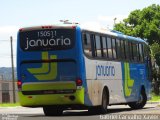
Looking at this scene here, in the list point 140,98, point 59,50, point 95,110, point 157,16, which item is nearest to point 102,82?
point 95,110

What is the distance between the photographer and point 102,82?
2506 centimetres

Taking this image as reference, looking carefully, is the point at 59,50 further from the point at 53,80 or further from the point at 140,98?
the point at 140,98

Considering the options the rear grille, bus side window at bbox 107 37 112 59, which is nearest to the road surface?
the rear grille

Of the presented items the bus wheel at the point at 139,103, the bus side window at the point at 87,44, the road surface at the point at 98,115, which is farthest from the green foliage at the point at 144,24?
the bus side window at the point at 87,44

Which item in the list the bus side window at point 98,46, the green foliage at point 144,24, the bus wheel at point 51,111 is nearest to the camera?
the bus side window at point 98,46

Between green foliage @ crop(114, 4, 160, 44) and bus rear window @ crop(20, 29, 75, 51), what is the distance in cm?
5562

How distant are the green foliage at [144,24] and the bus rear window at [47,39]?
182 feet

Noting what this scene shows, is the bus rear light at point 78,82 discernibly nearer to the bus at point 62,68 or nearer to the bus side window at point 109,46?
the bus at point 62,68

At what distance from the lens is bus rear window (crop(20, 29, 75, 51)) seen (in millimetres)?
23250

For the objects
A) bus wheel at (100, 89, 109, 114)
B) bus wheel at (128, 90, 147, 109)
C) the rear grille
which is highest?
the rear grille

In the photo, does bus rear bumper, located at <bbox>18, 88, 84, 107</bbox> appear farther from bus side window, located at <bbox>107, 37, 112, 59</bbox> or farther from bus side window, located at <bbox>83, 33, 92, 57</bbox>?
bus side window, located at <bbox>107, 37, 112, 59</bbox>

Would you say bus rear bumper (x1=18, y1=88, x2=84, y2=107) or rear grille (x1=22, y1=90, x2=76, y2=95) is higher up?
rear grille (x1=22, y1=90, x2=76, y2=95)

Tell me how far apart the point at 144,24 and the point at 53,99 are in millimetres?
58333

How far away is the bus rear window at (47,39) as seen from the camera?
23250 mm
